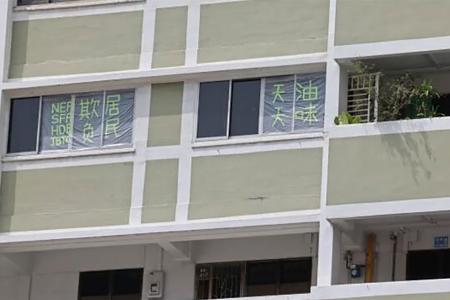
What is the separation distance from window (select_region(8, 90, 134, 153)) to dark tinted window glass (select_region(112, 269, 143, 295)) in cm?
190

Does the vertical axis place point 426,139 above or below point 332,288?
above

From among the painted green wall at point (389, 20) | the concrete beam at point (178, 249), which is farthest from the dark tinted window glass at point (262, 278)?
the painted green wall at point (389, 20)

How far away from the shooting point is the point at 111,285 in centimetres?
3177

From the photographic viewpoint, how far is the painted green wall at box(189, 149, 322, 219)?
2969 centimetres

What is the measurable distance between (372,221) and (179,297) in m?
3.12

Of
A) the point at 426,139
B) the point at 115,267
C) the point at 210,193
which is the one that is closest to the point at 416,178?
the point at 426,139

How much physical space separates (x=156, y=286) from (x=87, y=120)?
244 cm

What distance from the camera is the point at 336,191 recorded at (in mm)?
29297

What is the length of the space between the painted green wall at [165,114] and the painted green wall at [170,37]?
0.32 meters

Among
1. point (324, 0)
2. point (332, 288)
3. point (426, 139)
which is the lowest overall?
point (332, 288)

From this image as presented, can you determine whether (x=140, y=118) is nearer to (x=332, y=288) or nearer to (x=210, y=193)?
(x=210, y=193)

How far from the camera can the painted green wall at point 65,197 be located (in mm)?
30562

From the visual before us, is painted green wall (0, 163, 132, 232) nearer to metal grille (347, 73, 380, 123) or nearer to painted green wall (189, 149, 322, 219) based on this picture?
painted green wall (189, 149, 322, 219)

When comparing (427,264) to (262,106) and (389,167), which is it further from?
(262,106)
